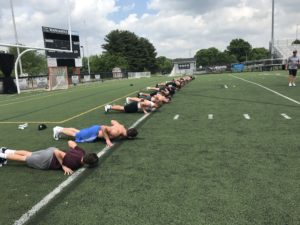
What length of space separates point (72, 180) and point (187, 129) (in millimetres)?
4023

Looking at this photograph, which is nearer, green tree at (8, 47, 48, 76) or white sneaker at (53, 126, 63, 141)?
white sneaker at (53, 126, 63, 141)

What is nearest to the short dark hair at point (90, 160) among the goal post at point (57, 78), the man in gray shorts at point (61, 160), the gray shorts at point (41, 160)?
the man in gray shorts at point (61, 160)

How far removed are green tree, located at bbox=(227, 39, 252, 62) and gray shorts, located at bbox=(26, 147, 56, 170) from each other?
5643 inches

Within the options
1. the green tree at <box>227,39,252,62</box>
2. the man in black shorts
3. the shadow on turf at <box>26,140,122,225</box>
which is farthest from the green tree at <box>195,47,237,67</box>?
the shadow on turf at <box>26,140,122,225</box>

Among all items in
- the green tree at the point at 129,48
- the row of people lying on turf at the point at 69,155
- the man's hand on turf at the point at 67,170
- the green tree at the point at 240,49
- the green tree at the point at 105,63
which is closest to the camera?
the man's hand on turf at the point at 67,170

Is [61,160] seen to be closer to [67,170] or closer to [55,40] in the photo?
[67,170]

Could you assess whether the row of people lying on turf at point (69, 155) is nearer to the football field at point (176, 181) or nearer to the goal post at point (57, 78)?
the football field at point (176, 181)

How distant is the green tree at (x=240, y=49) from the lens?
5556 inches

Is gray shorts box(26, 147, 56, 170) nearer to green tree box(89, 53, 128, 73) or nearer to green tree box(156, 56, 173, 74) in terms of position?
green tree box(156, 56, 173, 74)

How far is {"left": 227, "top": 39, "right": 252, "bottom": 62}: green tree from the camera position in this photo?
14112 centimetres

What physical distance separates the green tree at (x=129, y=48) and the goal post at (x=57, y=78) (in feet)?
247

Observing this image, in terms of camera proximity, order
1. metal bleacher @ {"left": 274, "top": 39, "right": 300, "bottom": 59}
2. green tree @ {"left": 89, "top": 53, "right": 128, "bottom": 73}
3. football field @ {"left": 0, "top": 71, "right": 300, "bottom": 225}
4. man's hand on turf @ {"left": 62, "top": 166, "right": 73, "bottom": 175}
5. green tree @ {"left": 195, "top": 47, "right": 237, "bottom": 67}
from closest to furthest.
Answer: football field @ {"left": 0, "top": 71, "right": 300, "bottom": 225} → man's hand on turf @ {"left": 62, "top": 166, "right": 73, "bottom": 175} → metal bleacher @ {"left": 274, "top": 39, "right": 300, "bottom": 59} → green tree @ {"left": 89, "top": 53, "right": 128, "bottom": 73} → green tree @ {"left": 195, "top": 47, "right": 237, "bottom": 67}

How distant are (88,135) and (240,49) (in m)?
143

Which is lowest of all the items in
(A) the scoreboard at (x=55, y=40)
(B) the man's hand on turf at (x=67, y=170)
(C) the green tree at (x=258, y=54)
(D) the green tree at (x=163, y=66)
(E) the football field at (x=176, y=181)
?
(D) the green tree at (x=163, y=66)
